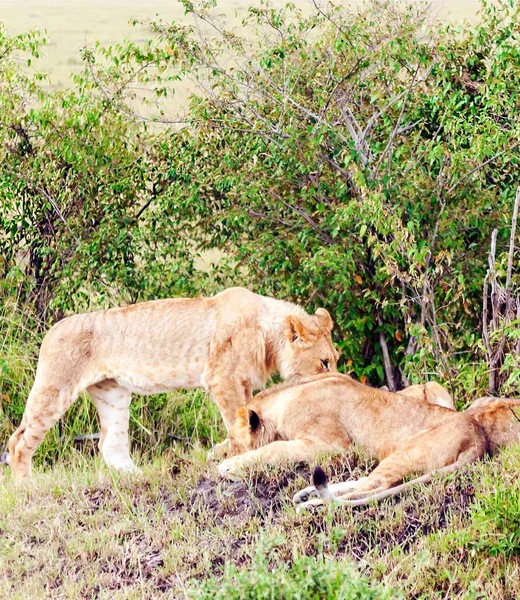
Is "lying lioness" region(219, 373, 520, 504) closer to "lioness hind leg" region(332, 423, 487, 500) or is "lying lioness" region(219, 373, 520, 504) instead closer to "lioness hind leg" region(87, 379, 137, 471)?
"lioness hind leg" region(332, 423, 487, 500)

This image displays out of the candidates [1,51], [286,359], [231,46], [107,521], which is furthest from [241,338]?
[1,51]

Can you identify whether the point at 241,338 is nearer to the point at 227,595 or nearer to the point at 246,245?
the point at 246,245

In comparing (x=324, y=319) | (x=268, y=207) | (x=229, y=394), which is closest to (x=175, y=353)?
(x=229, y=394)

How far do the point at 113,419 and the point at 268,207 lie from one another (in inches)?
96.1

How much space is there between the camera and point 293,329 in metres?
7.08

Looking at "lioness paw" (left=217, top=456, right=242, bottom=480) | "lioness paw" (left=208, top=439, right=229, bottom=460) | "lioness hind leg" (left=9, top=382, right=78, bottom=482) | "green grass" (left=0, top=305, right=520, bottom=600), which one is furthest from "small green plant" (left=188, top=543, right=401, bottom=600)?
"lioness hind leg" (left=9, top=382, right=78, bottom=482)

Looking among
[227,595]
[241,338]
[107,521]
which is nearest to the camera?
[227,595]

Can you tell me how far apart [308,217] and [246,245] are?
61 centimetres

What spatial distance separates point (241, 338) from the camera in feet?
23.4

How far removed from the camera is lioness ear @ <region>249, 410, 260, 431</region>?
6.20 metres

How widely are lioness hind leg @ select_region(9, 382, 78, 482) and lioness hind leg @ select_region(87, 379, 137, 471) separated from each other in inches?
13.3

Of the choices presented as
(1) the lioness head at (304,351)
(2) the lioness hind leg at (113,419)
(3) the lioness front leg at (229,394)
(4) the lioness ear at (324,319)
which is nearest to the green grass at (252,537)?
(3) the lioness front leg at (229,394)

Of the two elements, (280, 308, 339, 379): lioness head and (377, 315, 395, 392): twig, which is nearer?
(280, 308, 339, 379): lioness head

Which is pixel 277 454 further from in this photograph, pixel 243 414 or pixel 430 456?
pixel 430 456
